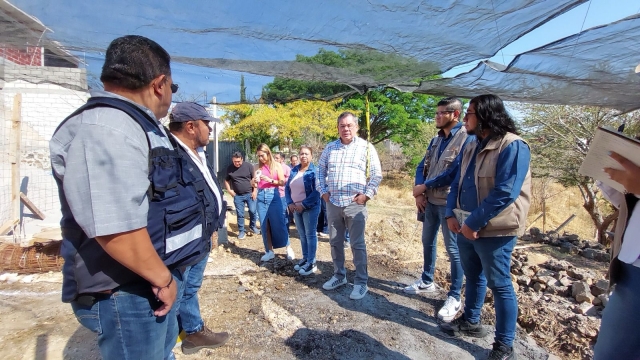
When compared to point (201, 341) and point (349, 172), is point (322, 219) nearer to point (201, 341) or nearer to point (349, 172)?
point (349, 172)

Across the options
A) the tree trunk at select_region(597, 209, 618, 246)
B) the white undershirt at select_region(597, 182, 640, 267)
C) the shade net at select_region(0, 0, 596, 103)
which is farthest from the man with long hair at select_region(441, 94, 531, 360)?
the tree trunk at select_region(597, 209, 618, 246)

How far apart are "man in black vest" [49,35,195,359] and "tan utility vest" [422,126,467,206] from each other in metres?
2.58

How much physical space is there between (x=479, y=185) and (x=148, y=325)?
7.12 feet

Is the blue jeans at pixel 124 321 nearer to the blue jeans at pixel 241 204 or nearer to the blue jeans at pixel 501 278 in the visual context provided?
the blue jeans at pixel 501 278

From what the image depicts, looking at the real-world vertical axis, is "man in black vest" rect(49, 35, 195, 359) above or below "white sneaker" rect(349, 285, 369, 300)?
above

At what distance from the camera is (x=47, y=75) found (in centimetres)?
355

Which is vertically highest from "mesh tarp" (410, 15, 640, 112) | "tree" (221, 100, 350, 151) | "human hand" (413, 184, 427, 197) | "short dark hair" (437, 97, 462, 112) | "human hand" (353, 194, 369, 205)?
"tree" (221, 100, 350, 151)

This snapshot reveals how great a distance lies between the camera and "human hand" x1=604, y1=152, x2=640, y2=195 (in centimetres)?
136

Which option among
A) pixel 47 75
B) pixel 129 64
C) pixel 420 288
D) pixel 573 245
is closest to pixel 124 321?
pixel 129 64

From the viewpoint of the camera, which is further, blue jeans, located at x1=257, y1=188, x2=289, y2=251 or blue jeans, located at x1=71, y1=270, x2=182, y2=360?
blue jeans, located at x1=257, y1=188, x2=289, y2=251

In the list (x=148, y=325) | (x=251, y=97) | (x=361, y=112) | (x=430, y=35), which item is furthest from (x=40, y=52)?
(x=361, y=112)

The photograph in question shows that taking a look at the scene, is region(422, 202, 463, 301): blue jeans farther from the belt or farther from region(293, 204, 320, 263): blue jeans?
the belt

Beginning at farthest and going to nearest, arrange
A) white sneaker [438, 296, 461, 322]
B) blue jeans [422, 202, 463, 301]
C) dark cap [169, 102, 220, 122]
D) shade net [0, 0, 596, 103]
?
blue jeans [422, 202, 463, 301], white sneaker [438, 296, 461, 322], dark cap [169, 102, 220, 122], shade net [0, 0, 596, 103]

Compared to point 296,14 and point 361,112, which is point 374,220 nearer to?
point 296,14
